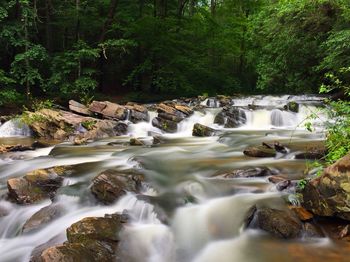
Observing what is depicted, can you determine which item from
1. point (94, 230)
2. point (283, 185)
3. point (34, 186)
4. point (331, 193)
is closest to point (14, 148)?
point (34, 186)

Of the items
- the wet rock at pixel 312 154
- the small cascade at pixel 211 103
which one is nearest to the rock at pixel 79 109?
the small cascade at pixel 211 103

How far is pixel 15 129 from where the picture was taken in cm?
1359

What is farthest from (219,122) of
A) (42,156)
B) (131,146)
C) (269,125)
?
(42,156)

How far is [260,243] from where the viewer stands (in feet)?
16.0

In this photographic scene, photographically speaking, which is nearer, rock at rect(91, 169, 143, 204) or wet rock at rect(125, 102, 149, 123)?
rock at rect(91, 169, 143, 204)

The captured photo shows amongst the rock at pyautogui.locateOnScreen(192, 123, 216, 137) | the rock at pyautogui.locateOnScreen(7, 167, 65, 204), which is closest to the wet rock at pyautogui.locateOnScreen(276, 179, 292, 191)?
the rock at pyautogui.locateOnScreen(7, 167, 65, 204)

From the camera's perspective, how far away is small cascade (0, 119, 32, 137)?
44.0 feet

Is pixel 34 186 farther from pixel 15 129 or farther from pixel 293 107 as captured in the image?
pixel 293 107

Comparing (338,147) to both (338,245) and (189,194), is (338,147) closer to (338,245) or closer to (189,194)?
(338,245)

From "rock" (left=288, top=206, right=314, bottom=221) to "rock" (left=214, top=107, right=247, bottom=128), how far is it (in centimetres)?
924

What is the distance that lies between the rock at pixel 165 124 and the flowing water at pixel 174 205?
396cm

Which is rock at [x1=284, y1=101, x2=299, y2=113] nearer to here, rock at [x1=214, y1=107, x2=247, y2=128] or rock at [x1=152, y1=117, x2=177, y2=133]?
→ rock at [x1=214, y1=107, x2=247, y2=128]

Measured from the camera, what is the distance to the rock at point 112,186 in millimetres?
6023

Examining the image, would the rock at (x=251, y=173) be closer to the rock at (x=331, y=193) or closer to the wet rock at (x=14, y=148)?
the rock at (x=331, y=193)
